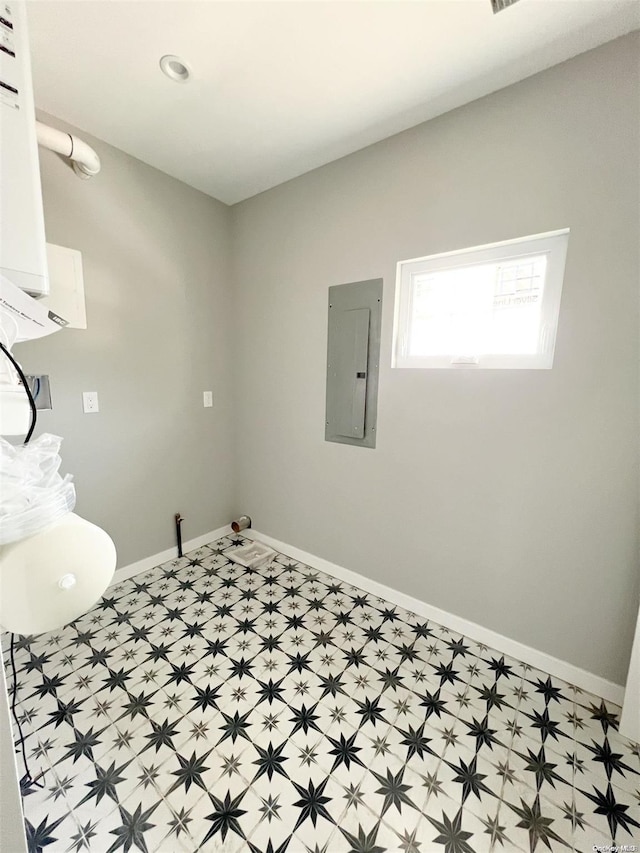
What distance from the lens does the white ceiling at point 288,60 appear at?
1155mm

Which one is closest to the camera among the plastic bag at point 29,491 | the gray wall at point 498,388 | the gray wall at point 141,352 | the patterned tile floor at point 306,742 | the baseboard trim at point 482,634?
the plastic bag at point 29,491

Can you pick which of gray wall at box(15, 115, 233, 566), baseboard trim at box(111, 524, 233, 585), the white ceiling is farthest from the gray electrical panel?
baseboard trim at box(111, 524, 233, 585)

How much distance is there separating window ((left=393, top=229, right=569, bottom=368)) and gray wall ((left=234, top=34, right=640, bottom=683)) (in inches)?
2.3

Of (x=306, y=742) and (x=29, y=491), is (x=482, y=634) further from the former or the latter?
(x=29, y=491)

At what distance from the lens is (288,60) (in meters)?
1.35

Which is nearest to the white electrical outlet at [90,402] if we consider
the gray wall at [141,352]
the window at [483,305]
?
the gray wall at [141,352]

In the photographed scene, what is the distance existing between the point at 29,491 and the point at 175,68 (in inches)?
70.1

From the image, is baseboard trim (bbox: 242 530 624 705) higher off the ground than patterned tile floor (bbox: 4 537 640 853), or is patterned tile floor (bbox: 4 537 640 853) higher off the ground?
baseboard trim (bbox: 242 530 624 705)

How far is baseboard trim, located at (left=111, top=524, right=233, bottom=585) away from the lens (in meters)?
2.13

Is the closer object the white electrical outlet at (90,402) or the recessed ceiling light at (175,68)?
the recessed ceiling light at (175,68)

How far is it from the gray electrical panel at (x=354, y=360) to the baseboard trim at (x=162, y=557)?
135 centimetres

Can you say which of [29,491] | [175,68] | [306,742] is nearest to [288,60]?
[175,68]

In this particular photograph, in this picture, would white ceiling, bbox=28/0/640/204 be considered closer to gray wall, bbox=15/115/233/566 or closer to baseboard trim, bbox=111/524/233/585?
gray wall, bbox=15/115/233/566

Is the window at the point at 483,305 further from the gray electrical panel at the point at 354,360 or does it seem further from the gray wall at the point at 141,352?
the gray wall at the point at 141,352
